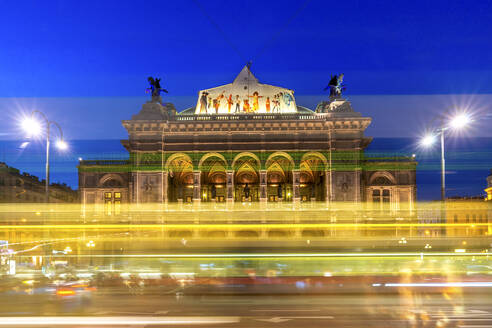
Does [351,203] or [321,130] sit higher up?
[321,130]

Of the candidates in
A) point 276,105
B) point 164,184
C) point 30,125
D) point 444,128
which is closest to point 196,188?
point 164,184

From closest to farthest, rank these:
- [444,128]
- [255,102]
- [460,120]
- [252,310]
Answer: [252,310] → [460,120] → [444,128] → [255,102]

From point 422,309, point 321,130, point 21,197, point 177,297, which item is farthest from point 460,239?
point 21,197

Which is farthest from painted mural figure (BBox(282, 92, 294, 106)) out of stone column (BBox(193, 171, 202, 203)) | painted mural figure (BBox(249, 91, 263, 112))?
stone column (BBox(193, 171, 202, 203))

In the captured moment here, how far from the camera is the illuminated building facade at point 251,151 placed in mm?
45500

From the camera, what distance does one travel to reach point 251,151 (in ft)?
150

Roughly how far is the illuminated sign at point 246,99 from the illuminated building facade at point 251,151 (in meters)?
A: 0.10

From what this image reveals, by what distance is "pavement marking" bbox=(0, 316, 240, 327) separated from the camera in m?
9.52

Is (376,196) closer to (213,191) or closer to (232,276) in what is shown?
(213,191)

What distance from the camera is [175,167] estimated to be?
4888 cm

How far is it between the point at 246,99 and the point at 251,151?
588cm

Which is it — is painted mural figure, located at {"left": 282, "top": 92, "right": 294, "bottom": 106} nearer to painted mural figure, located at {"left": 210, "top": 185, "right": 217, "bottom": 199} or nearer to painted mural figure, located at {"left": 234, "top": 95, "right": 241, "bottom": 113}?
painted mural figure, located at {"left": 234, "top": 95, "right": 241, "bottom": 113}

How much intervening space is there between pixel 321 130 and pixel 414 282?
3207cm

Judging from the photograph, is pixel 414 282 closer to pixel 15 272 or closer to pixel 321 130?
pixel 15 272
